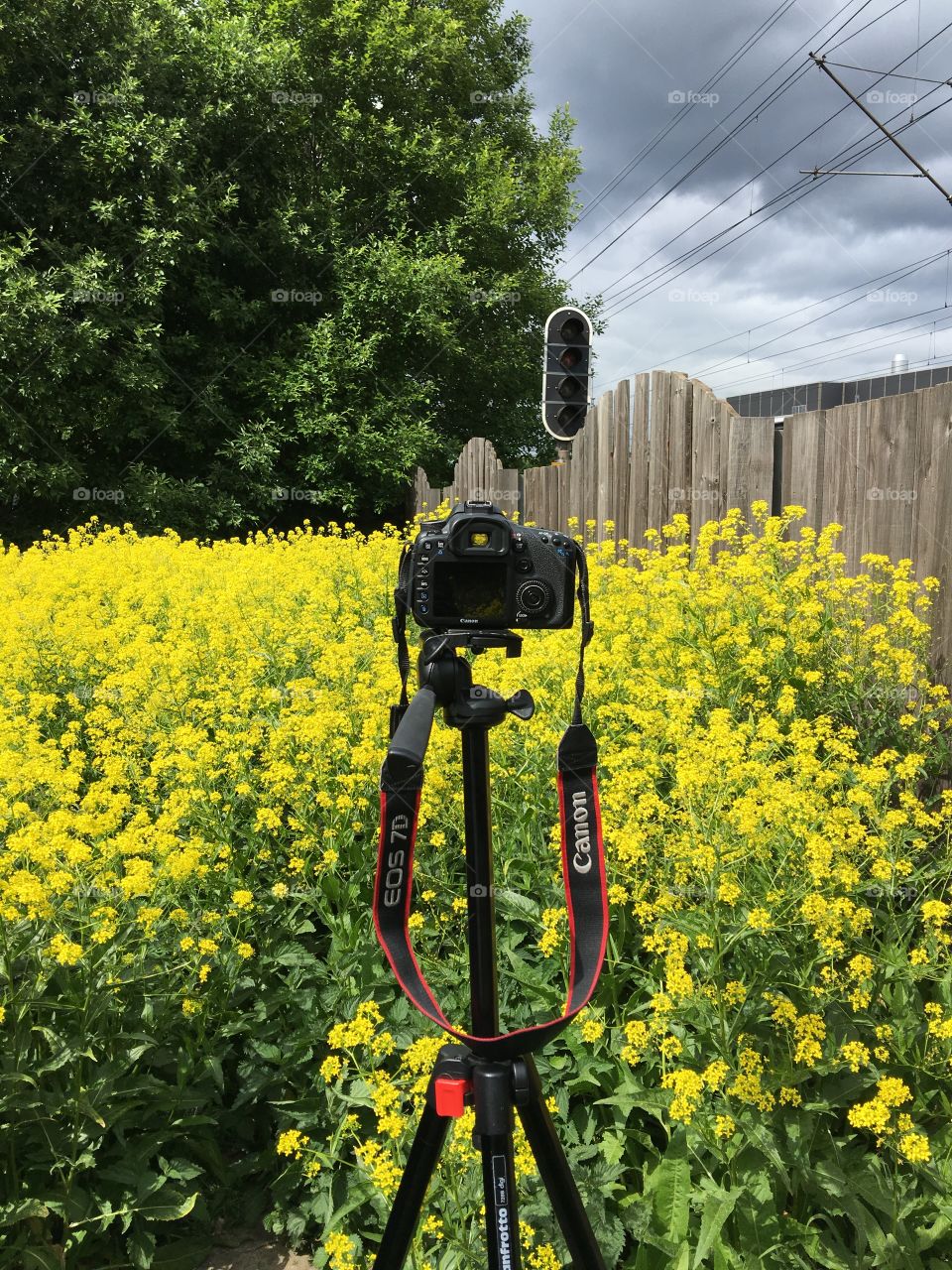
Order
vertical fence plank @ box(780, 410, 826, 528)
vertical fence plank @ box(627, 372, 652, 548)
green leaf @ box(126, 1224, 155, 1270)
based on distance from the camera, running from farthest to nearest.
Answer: vertical fence plank @ box(627, 372, 652, 548), vertical fence plank @ box(780, 410, 826, 528), green leaf @ box(126, 1224, 155, 1270)

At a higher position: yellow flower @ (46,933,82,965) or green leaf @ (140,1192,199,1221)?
yellow flower @ (46,933,82,965)

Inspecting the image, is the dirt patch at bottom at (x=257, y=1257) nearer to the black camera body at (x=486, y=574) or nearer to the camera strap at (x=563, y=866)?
the camera strap at (x=563, y=866)

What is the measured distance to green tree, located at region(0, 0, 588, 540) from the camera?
35.5ft

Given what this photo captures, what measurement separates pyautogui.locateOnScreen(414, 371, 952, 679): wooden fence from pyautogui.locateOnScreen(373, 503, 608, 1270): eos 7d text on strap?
2685 millimetres

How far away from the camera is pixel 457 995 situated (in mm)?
2135

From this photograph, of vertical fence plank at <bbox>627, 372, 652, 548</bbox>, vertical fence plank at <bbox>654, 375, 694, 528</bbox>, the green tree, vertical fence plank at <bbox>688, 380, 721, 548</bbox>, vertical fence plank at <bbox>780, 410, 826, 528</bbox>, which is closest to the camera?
vertical fence plank at <bbox>780, 410, 826, 528</bbox>

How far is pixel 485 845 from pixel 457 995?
123 cm

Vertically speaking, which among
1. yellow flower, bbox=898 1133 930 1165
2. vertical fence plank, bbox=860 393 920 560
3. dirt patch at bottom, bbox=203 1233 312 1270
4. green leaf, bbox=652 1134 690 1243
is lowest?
dirt patch at bottom, bbox=203 1233 312 1270

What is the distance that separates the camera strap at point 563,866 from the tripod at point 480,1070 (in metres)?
0.02

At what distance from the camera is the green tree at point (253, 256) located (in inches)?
426

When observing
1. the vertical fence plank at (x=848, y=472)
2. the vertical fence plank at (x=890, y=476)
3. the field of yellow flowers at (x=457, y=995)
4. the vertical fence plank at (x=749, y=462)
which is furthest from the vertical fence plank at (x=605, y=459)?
the field of yellow flowers at (x=457, y=995)

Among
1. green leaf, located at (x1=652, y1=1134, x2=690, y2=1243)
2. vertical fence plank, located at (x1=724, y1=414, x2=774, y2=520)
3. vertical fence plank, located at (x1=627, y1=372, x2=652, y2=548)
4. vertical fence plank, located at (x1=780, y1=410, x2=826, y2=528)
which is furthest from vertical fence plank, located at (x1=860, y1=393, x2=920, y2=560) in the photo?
green leaf, located at (x1=652, y1=1134, x2=690, y2=1243)

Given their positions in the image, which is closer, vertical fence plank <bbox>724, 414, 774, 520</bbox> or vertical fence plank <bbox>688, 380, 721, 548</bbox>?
vertical fence plank <bbox>724, 414, 774, 520</bbox>

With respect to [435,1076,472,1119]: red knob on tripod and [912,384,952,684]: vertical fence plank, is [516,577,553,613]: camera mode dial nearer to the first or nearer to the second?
[435,1076,472,1119]: red knob on tripod
